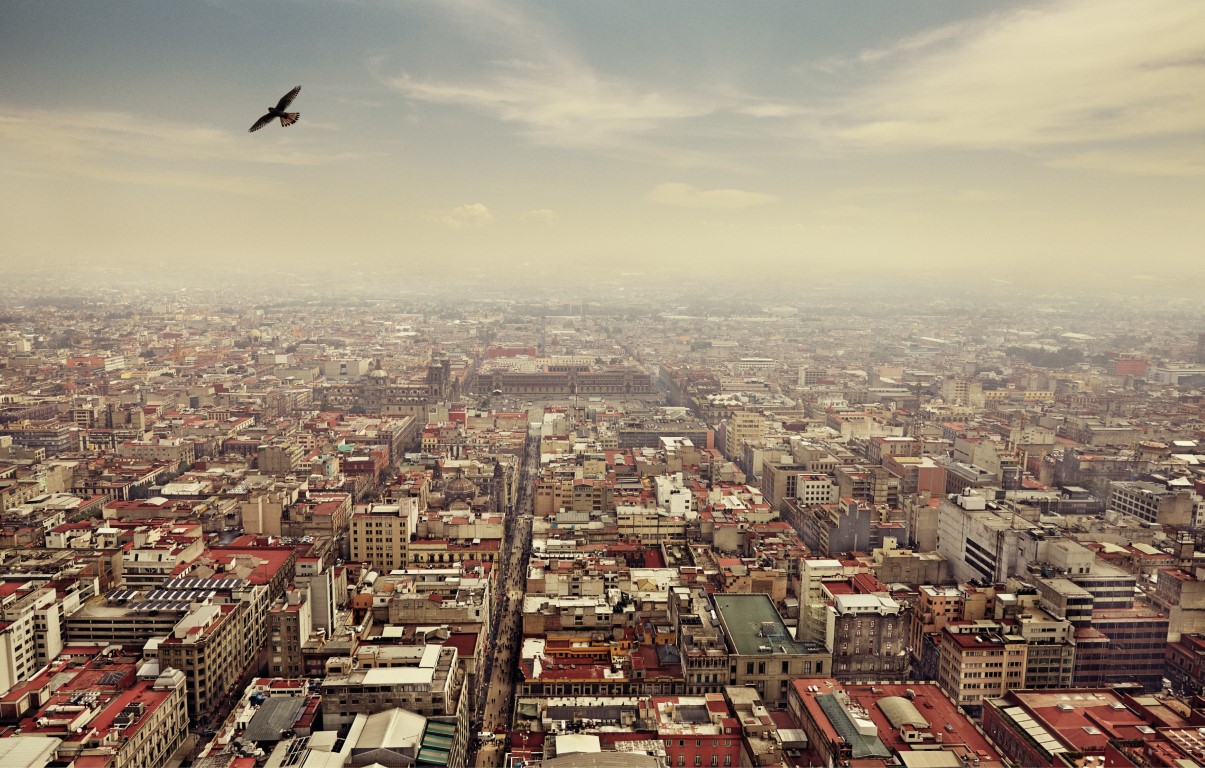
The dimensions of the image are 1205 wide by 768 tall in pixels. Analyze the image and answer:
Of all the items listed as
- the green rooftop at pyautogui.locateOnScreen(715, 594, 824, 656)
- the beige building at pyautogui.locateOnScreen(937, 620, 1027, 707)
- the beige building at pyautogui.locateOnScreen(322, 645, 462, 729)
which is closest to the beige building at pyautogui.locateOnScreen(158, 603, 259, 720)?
the beige building at pyautogui.locateOnScreen(322, 645, 462, 729)

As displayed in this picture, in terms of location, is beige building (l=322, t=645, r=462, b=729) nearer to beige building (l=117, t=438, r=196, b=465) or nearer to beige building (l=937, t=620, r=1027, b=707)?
beige building (l=937, t=620, r=1027, b=707)

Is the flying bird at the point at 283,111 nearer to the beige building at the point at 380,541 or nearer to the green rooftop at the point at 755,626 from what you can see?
the green rooftop at the point at 755,626

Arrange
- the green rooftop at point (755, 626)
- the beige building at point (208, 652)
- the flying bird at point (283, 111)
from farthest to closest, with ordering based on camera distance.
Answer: the green rooftop at point (755, 626) < the beige building at point (208, 652) < the flying bird at point (283, 111)

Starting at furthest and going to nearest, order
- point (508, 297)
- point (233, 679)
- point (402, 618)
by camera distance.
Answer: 1. point (508, 297)
2. point (402, 618)
3. point (233, 679)

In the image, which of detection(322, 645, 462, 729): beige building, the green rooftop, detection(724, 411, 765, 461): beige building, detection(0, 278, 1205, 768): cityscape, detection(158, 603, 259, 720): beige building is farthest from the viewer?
detection(724, 411, 765, 461): beige building

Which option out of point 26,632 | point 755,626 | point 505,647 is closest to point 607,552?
point 505,647

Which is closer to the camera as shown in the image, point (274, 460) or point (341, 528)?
point (341, 528)

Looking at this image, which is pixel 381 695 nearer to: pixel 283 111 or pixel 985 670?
pixel 283 111

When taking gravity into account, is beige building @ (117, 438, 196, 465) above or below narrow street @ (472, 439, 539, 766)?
above

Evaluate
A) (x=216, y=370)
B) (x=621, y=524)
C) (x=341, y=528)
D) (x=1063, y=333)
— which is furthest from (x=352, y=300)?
(x=1063, y=333)

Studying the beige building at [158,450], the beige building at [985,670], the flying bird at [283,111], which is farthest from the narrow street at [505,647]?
the beige building at [158,450]

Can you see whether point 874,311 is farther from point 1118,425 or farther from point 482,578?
point 482,578
